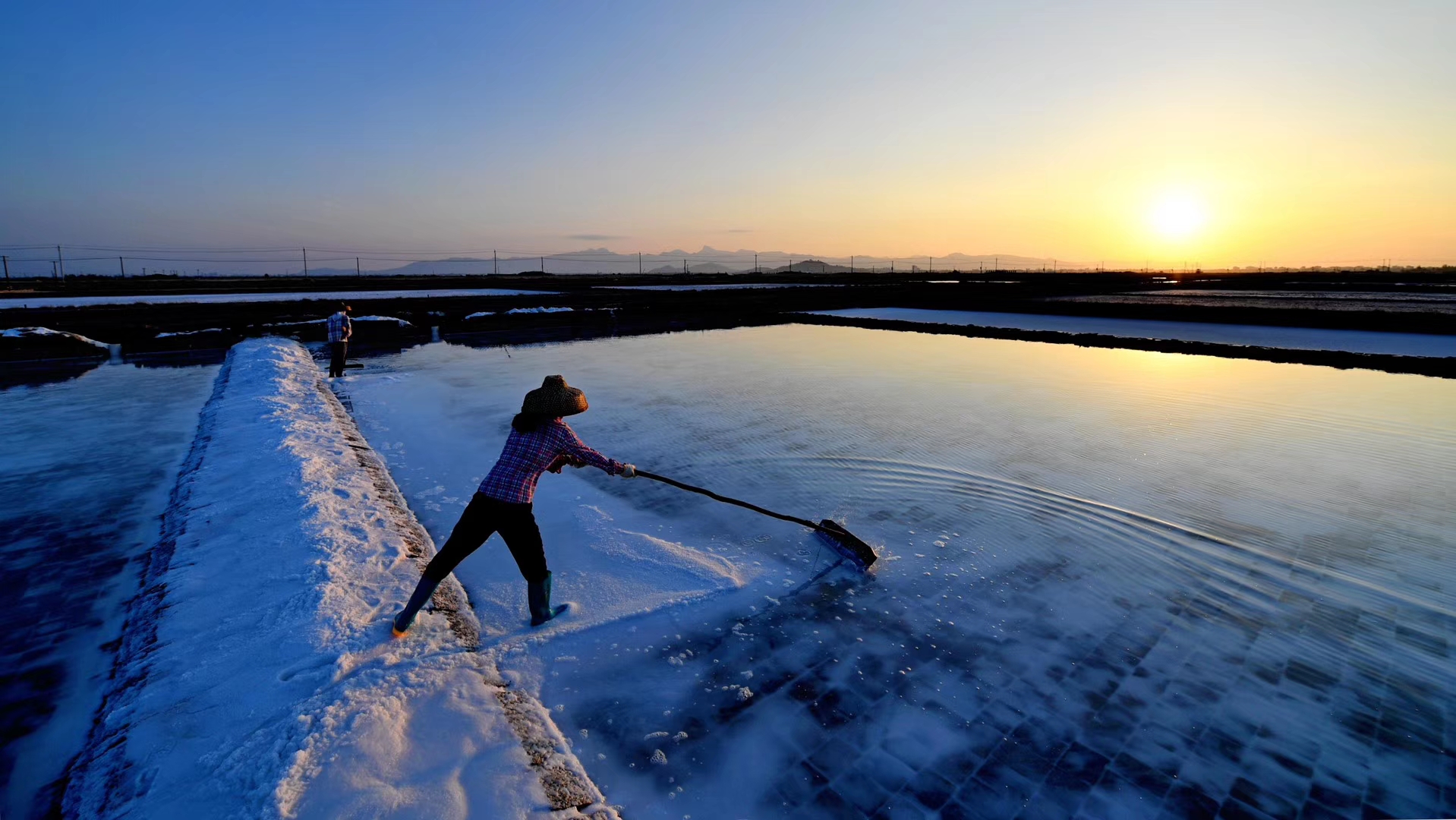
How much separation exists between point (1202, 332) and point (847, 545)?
1747 centimetres

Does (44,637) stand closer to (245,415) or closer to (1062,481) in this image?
(245,415)

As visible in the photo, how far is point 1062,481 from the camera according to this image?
5.99 meters

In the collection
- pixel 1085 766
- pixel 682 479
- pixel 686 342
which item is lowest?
pixel 1085 766

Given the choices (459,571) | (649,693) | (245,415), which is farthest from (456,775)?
(245,415)

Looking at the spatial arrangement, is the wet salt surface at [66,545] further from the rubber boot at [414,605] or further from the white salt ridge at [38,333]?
the white salt ridge at [38,333]

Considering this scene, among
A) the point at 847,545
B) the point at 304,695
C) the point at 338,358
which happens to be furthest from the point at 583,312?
the point at 304,695

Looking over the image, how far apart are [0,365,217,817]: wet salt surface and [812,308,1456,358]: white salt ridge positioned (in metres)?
17.6

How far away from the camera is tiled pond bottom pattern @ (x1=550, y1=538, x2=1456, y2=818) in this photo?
2.59m

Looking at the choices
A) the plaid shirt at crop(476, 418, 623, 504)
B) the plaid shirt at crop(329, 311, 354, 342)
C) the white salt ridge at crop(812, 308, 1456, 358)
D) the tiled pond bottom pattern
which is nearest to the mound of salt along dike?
the tiled pond bottom pattern

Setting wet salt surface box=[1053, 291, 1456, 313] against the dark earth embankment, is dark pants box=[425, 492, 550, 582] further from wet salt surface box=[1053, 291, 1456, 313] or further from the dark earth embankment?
wet salt surface box=[1053, 291, 1456, 313]

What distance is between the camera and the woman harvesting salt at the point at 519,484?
329 cm

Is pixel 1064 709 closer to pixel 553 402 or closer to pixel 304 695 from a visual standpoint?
pixel 553 402

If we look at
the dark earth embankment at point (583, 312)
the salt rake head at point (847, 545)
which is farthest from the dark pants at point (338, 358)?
the salt rake head at point (847, 545)

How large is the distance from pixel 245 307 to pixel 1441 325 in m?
33.7
